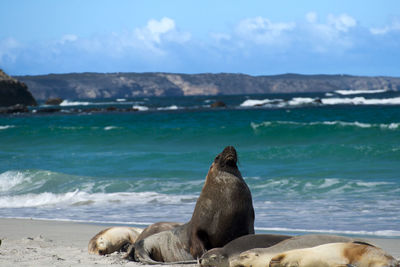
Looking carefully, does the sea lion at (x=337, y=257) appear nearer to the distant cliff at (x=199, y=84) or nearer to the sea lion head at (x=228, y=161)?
the sea lion head at (x=228, y=161)

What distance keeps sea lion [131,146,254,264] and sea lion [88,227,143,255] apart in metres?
0.90

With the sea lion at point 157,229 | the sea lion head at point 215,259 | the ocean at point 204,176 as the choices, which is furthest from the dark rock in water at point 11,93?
the sea lion head at point 215,259

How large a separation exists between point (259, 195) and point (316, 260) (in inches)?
274

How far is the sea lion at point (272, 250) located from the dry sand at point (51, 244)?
1.32 meters

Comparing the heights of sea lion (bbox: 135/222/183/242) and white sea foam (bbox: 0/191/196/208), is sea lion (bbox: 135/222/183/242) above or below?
below

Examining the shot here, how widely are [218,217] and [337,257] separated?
160 cm

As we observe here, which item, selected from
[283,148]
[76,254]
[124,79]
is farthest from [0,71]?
[124,79]

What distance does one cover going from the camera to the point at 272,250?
539 cm

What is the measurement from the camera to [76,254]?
7.02 m

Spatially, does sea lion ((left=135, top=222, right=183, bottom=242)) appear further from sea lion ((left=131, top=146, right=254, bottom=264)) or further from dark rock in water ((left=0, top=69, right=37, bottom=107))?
dark rock in water ((left=0, top=69, right=37, bottom=107))

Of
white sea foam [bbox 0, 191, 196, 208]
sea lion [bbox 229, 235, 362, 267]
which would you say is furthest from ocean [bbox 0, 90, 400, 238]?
sea lion [bbox 229, 235, 362, 267]

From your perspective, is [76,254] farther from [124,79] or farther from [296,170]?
[124,79]

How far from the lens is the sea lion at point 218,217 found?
20.4 ft

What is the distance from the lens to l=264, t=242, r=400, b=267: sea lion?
4.86 metres
